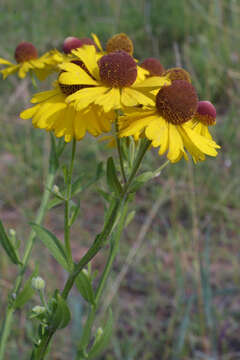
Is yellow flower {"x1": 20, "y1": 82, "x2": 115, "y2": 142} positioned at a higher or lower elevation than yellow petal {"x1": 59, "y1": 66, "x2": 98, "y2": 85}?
lower

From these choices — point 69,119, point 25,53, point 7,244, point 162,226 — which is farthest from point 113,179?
point 162,226

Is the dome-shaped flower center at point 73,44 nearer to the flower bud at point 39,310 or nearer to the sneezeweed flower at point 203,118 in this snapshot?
the sneezeweed flower at point 203,118

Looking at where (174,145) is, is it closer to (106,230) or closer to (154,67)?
(106,230)

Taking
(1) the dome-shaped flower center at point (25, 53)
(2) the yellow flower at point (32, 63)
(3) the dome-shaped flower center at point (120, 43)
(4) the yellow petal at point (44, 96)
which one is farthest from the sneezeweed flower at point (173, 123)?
(1) the dome-shaped flower center at point (25, 53)

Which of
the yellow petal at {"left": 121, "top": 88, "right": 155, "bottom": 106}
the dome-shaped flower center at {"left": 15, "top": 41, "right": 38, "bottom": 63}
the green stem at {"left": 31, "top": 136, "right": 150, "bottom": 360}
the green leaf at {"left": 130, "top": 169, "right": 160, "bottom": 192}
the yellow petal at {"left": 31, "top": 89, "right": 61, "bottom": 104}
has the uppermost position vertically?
the dome-shaped flower center at {"left": 15, "top": 41, "right": 38, "bottom": 63}

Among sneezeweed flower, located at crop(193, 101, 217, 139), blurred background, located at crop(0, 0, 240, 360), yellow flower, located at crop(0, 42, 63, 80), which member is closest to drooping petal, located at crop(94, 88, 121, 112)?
sneezeweed flower, located at crop(193, 101, 217, 139)

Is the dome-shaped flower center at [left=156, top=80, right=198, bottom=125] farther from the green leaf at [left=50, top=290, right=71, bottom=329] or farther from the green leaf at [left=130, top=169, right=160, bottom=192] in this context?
the green leaf at [left=50, top=290, right=71, bottom=329]

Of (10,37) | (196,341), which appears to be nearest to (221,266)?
(196,341)
